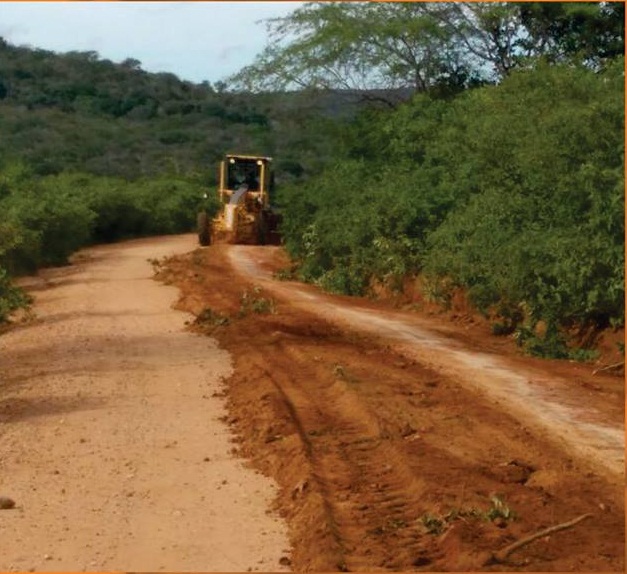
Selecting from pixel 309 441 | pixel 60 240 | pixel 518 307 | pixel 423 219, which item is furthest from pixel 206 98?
pixel 309 441

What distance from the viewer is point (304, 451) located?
10.2 metres

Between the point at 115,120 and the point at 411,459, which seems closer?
the point at 411,459

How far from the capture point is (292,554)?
761cm

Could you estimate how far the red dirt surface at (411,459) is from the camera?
741 centimetres

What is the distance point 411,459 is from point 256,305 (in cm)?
1217

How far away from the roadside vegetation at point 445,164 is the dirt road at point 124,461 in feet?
12.1

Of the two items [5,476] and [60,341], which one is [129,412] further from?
[60,341]

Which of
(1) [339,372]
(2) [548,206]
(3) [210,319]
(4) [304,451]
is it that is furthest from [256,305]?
(4) [304,451]

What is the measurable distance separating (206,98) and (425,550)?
281ft

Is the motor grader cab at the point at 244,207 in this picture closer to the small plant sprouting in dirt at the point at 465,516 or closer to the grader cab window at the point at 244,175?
the grader cab window at the point at 244,175

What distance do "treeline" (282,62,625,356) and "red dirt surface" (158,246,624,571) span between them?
3.03 ft

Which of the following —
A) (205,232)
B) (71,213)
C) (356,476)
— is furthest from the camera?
(71,213)

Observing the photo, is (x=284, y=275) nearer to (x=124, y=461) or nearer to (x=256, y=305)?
(x=256, y=305)

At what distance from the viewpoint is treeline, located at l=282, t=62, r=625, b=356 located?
14.8 meters
